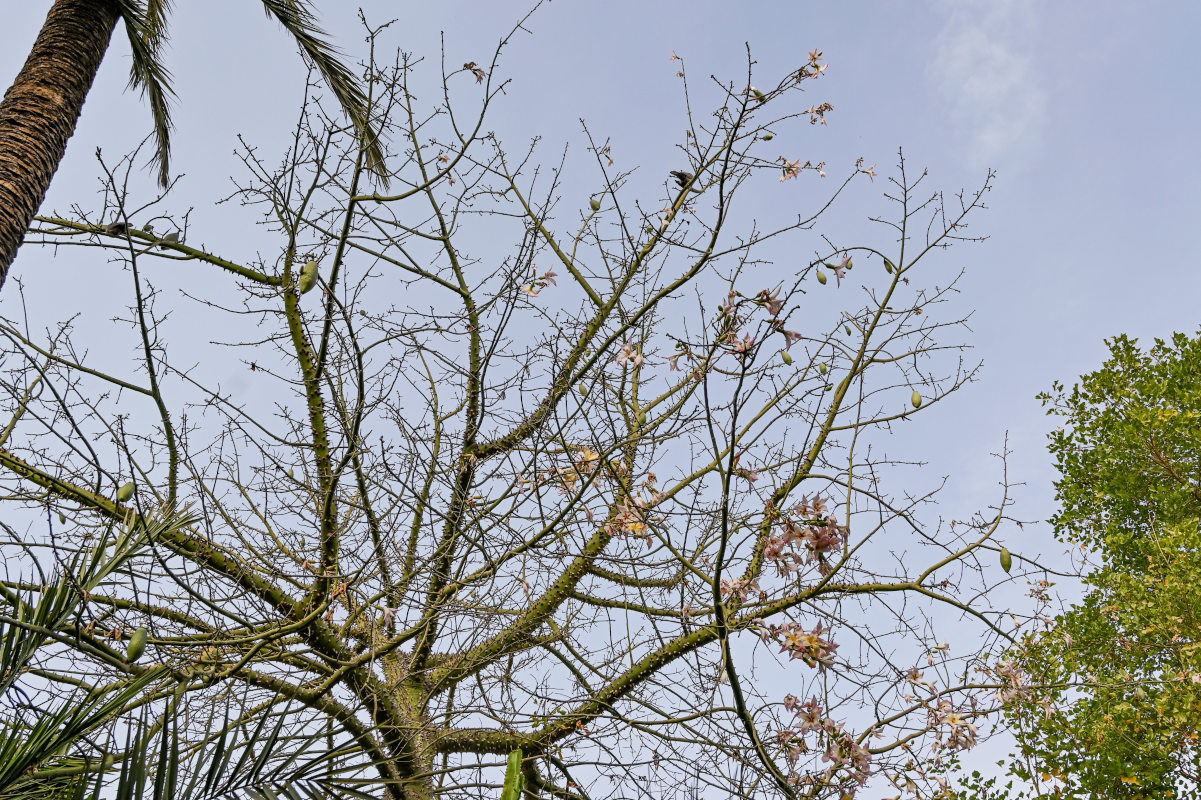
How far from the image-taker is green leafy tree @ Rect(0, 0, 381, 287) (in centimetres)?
448

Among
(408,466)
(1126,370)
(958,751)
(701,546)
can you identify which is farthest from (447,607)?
(1126,370)

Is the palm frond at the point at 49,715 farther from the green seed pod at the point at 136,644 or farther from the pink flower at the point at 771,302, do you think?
the pink flower at the point at 771,302

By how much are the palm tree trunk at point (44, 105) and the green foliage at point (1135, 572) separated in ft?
26.1

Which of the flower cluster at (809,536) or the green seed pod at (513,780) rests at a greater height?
the flower cluster at (809,536)

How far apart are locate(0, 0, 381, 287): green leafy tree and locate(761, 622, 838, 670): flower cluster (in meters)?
3.37

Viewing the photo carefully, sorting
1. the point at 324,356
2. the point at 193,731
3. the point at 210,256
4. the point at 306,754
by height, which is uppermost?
the point at 210,256

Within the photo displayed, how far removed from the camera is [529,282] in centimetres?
515

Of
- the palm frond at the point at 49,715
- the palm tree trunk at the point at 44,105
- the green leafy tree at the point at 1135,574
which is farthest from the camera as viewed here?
the green leafy tree at the point at 1135,574

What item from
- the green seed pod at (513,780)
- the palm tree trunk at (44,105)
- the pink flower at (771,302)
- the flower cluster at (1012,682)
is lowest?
the green seed pod at (513,780)

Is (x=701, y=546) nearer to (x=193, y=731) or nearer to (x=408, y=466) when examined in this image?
(x=408, y=466)

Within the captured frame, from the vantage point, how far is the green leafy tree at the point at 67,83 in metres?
4.48

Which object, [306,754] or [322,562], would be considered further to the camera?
[322,562]

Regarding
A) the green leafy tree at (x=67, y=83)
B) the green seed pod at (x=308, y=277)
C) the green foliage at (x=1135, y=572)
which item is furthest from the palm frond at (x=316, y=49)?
the green foliage at (x=1135, y=572)

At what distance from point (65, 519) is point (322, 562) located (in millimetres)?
1379
